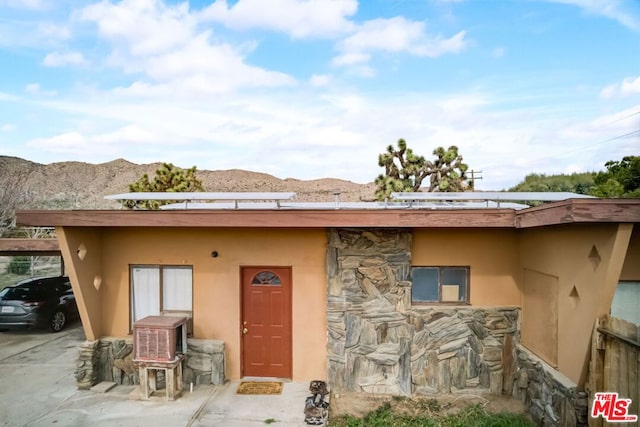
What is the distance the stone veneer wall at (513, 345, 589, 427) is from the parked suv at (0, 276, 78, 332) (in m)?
11.9

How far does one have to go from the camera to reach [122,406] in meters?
6.32

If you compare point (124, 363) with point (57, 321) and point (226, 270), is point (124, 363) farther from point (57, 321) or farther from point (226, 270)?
point (57, 321)

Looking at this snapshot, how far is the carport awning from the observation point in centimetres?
936

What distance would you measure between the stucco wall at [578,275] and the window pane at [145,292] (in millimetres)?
6732

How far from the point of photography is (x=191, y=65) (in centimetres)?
1620

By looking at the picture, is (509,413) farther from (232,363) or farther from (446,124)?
(446,124)

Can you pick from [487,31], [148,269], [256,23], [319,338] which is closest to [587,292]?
[319,338]

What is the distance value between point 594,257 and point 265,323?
5.30 metres

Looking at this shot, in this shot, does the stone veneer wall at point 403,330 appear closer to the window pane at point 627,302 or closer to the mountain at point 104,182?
the window pane at point 627,302

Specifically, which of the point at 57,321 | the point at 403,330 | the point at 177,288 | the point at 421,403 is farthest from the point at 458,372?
the point at 57,321

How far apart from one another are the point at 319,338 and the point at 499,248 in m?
3.65

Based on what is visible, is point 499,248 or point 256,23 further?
point 256,23

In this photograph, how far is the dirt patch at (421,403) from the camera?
20.5 ft

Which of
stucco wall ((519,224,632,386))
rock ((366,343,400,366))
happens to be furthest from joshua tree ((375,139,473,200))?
stucco wall ((519,224,632,386))
